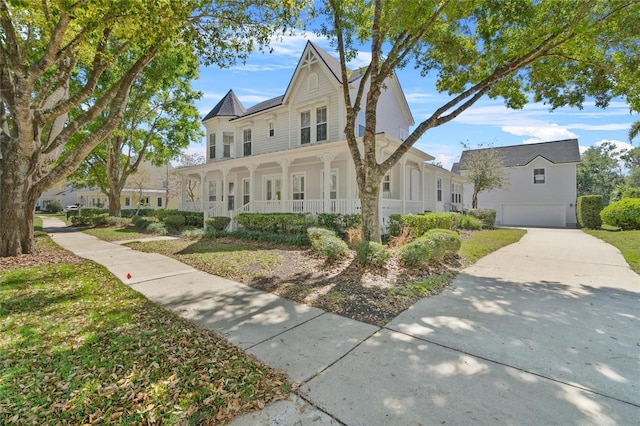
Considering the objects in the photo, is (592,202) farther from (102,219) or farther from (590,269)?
(102,219)

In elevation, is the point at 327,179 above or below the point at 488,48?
below

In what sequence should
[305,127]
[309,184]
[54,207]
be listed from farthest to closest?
[54,207] < [309,184] < [305,127]

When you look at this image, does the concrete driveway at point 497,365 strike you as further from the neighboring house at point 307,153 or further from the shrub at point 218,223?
the shrub at point 218,223

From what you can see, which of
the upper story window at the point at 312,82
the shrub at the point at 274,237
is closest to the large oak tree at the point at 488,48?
the shrub at the point at 274,237

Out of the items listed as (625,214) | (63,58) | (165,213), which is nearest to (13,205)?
(63,58)

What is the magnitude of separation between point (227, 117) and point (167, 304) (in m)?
17.3

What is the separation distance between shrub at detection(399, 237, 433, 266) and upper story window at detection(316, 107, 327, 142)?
9.52 m

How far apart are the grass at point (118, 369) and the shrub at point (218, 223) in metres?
10.1

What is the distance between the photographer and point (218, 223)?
15016 millimetres

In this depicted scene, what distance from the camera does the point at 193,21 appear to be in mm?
7922

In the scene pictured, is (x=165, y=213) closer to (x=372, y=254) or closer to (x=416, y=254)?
(x=372, y=254)

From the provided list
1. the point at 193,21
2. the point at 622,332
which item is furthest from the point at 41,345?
the point at 193,21

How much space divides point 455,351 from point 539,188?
30571 mm

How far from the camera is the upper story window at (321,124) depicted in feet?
49.9
